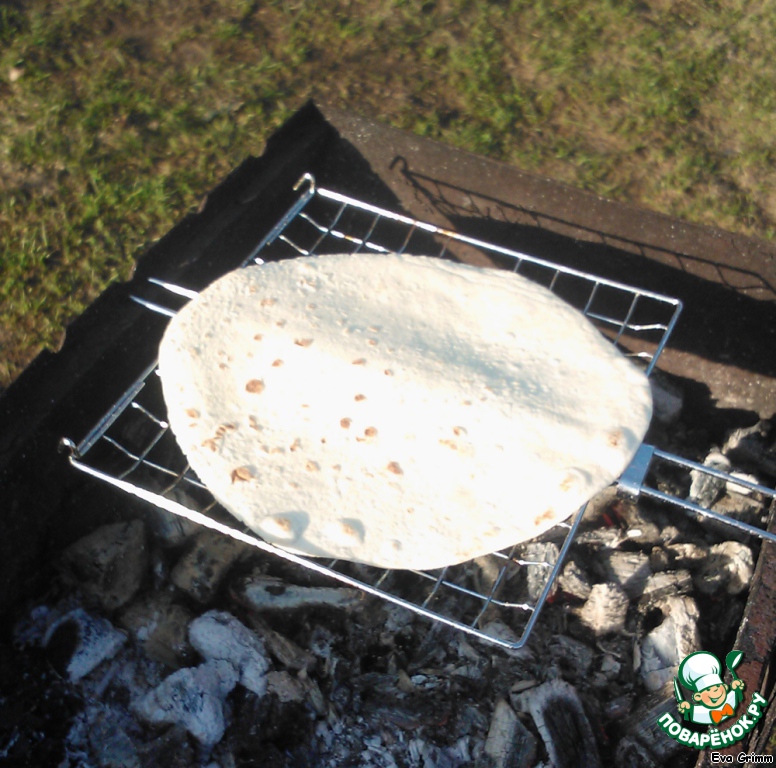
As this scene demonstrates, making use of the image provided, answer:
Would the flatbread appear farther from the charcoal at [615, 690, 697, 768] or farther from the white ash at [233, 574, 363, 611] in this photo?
the charcoal at [615, 690, 697, 768]

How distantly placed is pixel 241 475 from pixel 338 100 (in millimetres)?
2937

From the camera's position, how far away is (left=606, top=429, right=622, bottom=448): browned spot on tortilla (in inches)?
89.2

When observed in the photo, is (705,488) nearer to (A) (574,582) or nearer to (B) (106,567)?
(A) (574,582)

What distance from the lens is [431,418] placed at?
2.37m

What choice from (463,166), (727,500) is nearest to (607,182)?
(463,166)

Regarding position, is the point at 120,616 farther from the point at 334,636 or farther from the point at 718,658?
the point at 718,658

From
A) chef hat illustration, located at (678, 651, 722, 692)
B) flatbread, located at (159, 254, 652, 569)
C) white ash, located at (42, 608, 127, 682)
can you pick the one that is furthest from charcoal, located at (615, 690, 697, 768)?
white ash, located at (42, 608, 127, 682)

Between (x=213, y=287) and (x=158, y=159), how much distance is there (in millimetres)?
1973

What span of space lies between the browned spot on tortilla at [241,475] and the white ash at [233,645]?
65cm

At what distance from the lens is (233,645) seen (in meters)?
2.58

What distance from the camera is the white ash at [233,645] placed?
253cm

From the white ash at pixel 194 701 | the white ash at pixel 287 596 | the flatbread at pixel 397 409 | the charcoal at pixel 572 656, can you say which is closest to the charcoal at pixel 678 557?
the charcoal at pixel 572 656

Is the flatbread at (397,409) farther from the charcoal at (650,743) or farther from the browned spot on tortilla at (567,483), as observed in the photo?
the charcoal at (650,743)

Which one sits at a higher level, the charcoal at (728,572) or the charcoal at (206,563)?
the charcoal at (206,563)
